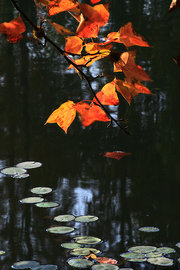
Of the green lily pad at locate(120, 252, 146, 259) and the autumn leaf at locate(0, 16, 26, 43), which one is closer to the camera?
the autumn leaf at locate(0, 16, 26, 43)

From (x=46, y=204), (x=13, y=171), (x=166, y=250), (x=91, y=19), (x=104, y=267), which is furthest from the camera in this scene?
(x=13, y=171)

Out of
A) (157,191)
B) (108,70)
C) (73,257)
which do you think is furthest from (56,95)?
(73,257)

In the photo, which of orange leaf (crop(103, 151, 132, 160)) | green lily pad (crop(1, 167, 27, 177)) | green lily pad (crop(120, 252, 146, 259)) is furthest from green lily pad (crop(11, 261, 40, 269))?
orange leaf (crop(103, 151, 132, 160))

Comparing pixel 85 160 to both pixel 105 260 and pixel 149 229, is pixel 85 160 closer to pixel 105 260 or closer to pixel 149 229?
pixel 149 229

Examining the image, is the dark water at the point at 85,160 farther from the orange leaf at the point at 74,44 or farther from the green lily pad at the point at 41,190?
the orange leaf at the point at 74,44

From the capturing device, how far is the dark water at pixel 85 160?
1.75 meters

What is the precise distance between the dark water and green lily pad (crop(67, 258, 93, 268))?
0.05 meters

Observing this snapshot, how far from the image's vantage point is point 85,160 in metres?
2.39

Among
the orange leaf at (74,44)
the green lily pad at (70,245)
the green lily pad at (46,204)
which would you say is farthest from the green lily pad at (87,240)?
the orange leaf at (74,44)

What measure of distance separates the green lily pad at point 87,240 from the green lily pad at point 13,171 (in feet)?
2.00

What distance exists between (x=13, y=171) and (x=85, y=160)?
0.35 m

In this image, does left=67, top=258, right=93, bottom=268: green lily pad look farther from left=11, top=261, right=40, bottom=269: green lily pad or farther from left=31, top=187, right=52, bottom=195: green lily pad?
left=31, top=187, right=52, bottom=195: green lily pad

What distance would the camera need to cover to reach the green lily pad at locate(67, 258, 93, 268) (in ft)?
5.00

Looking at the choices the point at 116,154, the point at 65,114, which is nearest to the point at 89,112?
the point at 65,114
